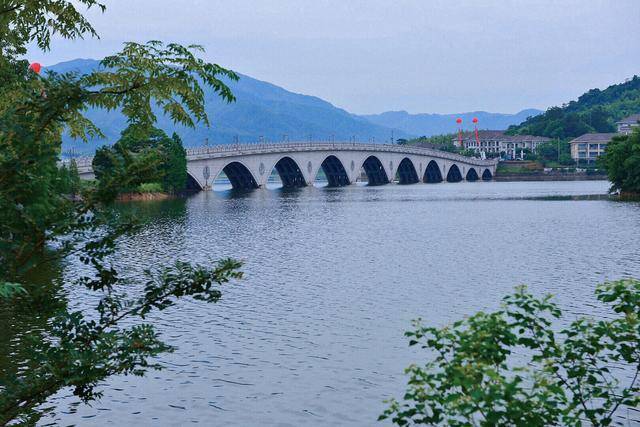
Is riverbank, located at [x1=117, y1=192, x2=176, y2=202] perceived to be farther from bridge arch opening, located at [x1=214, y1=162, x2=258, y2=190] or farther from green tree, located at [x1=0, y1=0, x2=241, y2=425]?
green tree, located at [x1=0, y1=0, x2=241, y2=425]

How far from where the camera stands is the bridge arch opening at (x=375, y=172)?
18850cm

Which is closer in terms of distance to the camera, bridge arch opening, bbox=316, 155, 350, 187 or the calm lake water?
the calm lake water

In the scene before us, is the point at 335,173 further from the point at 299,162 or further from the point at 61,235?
the point at 61,235

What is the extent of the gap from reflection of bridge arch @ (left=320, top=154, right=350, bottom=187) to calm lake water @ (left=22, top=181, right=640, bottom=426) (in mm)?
106216

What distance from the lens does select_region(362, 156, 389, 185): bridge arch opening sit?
188500 millimetres

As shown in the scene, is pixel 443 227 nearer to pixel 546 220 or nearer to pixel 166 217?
pixel 546 220

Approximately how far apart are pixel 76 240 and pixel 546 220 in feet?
201

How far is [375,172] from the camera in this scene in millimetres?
190250

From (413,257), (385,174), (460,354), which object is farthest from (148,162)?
(385,174)

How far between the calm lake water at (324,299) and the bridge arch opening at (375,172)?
120280 mm

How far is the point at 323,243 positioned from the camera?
49500 mm

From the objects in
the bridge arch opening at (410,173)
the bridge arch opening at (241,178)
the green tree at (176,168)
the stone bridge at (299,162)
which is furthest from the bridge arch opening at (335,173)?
the green tree at (176,168)

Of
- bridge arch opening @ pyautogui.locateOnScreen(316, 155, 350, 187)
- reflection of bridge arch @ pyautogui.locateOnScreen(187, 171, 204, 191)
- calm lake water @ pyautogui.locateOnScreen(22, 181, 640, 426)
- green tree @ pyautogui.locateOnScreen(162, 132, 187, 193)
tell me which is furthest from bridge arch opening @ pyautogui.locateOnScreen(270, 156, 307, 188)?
calm lake water @ pyautogui.locateOnScreen(22, 181, 640, 426)

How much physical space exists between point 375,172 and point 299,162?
133 feet
